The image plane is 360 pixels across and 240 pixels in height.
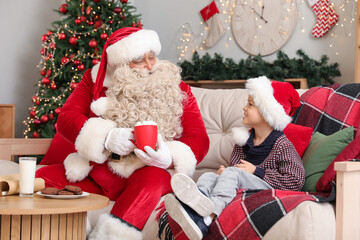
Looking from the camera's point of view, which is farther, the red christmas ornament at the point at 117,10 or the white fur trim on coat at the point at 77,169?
the red christmas ornament at the point at 117,10

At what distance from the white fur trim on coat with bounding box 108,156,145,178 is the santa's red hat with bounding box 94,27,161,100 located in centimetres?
42

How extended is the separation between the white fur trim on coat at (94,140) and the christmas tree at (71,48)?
2.17 metres

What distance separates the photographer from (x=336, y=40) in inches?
187

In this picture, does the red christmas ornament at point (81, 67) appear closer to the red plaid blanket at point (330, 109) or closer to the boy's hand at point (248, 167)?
the red plaid blanket at point (330, 109)

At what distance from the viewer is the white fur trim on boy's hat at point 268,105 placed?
229 cm

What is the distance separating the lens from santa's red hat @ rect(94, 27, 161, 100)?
252cm

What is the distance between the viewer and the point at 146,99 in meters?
2.43

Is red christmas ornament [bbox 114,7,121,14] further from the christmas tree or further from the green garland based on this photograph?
the green garland

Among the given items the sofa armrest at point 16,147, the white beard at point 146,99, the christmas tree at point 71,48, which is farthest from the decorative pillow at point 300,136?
the christmas tree at point 71,48

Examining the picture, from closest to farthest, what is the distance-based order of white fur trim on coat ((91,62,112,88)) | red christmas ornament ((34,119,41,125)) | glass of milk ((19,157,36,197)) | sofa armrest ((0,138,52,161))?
glass of milk ((19,157,36,197)), white fur trim on coat ((91,62,112,88)), sofa armrest ((0,138,52,161)), red christmas ornament ((34,119,41,125))

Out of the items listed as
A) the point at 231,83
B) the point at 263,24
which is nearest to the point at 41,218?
the point at 231,83

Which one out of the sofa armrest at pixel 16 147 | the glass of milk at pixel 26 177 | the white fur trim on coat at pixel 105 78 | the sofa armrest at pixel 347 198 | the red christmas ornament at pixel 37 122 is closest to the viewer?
the sofa armrest at pixel 347 198

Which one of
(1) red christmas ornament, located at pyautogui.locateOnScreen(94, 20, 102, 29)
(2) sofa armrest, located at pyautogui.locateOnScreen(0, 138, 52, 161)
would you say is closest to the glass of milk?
(2) sofa armrest, located at pyautogui.locateOnScreen(0, 138, 52, 161)

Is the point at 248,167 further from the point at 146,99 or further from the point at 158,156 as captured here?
the point at 146,99
